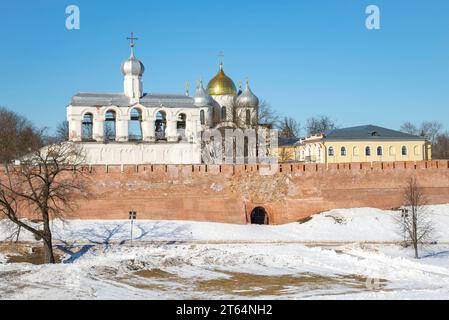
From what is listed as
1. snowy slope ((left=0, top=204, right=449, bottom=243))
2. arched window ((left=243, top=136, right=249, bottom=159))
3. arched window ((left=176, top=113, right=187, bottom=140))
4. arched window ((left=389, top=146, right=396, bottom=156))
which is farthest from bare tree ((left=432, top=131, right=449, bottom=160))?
snowy slope ((left=0, top=204, right=449, bottom=243))

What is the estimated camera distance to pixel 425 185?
32906mm

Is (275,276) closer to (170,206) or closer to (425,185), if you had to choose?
(170,206)

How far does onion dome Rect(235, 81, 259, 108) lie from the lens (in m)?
44.8

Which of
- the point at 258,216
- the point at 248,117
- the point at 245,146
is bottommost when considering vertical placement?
the point at 258,216

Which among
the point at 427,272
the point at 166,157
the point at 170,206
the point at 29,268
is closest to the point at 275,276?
the point at 427,272

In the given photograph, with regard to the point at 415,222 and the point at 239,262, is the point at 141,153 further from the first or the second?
the point at 415,222

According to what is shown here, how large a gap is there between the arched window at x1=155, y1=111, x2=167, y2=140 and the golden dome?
562 cm

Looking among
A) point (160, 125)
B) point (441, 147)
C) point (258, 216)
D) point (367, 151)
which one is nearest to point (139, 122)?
point (160, 125)

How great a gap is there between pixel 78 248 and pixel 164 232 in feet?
14.4

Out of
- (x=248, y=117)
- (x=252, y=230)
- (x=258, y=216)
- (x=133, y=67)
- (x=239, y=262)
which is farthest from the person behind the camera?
(x=248, y=117)

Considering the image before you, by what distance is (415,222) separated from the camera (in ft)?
83.3

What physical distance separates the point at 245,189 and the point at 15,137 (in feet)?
69.3

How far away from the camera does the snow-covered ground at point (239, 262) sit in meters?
16.9

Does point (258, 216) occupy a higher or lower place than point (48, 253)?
higher
